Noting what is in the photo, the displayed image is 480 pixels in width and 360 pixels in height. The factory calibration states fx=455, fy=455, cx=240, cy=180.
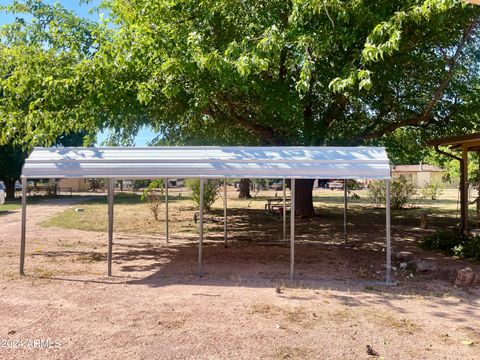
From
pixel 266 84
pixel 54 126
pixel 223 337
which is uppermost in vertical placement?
pixel 266 84

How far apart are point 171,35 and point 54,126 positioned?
2993 millimetres

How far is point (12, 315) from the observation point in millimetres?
5766

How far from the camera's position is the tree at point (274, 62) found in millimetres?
8594

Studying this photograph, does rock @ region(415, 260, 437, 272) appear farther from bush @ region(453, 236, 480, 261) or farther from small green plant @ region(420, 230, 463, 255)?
small green plant @ region(420, 230, 463, 255)

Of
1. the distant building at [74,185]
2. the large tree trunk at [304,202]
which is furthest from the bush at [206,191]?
the distant building at [74,185]

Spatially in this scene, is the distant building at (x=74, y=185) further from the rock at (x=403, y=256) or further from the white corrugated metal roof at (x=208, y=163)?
the rock at (x=403, y=256)

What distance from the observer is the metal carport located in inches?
300

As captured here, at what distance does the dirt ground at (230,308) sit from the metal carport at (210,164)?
653 mm

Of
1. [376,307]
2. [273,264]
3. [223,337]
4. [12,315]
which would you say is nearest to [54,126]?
[12,315]

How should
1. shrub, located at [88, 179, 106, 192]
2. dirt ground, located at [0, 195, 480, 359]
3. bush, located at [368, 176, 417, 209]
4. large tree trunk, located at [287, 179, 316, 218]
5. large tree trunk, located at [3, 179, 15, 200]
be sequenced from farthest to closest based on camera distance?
shrub, located at [88, 179, 106, 192] → large tree trunk, located at [3, 179, 15, 200] → bush, located at [368, 176, 417, 209] → large tree trunk, located at [287, 179, 316, 218] → dirt ground, located at [0, 195, 480, 359]

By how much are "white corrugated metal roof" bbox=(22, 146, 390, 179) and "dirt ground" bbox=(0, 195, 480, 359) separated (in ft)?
5.94

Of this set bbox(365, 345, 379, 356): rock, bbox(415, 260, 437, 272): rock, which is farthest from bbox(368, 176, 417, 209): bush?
bbox(365, 345, 379, 356): rock

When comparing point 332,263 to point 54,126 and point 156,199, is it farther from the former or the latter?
point 156,199

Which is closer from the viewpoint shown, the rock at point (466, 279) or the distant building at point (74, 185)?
the rock at point (466, 279)
